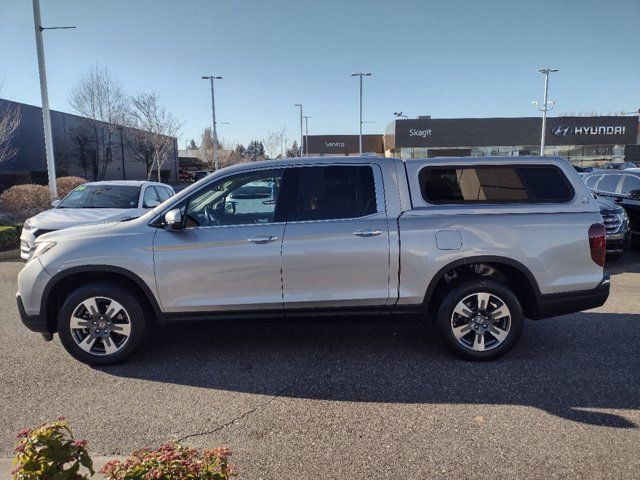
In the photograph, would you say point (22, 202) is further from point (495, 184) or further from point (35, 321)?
point (495, 184)

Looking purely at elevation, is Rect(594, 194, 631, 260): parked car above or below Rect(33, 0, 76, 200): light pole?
below

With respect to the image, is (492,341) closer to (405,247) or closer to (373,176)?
(405,247)

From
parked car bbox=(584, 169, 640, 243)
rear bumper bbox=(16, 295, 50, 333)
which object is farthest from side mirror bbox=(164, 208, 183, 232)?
parked car bbox=(584, 169, 640, 243)

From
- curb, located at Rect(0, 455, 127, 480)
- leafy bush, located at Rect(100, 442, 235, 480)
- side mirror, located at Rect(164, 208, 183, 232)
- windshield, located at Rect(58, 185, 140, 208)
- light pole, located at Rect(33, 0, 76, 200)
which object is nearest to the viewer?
leafy bush, located at Rect(100, 442, 235, 480)

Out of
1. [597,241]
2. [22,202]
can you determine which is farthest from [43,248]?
[22,202]

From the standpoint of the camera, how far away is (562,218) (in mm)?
4246

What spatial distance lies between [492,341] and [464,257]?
852 millimetres

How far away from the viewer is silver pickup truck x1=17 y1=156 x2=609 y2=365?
418 cm

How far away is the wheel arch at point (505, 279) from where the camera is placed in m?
4.24

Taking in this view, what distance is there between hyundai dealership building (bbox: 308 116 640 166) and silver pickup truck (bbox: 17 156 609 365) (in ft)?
146

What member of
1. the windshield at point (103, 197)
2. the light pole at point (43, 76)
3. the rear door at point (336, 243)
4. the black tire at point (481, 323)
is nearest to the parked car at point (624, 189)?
the black tire at point (481, 323)

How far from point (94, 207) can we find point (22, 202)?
758 cm

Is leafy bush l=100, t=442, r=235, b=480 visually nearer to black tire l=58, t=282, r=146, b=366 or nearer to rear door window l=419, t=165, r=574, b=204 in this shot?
black tire l=58, t=282, r=146, b=366

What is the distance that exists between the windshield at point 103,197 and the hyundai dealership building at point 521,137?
40.6m
